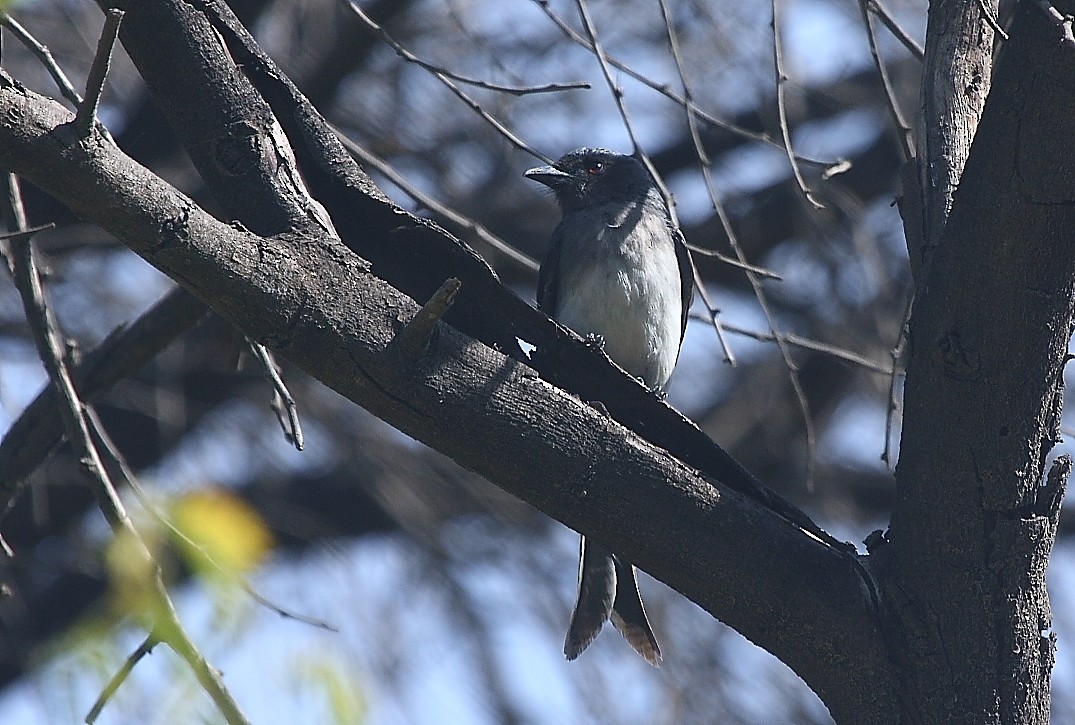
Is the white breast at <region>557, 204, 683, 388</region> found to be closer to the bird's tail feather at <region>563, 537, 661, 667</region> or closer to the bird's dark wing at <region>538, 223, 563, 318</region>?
the bird's dark wing at <region>538, 223, 563, 318</region>

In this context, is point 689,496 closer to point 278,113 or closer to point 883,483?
point 278,113

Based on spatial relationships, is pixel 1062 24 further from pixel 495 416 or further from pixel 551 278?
pixel 551 278

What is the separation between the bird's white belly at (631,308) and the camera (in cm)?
525

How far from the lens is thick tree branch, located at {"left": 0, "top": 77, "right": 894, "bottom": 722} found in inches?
99.0

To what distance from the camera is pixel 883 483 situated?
732 centimetres

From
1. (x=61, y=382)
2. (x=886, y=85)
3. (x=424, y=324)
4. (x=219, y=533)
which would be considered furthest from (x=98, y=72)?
(x=886, y=85)

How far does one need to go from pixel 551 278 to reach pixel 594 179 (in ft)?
2.45

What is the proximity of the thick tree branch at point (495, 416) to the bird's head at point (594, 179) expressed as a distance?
9.36 feet

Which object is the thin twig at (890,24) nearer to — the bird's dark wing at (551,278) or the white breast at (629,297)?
the white breast at (629,297)

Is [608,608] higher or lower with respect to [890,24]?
lower

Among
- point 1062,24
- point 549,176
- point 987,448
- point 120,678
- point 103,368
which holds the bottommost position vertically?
point 120,678

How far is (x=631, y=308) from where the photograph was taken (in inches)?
207

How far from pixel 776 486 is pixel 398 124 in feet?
9.55

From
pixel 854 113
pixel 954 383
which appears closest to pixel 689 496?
pixel 954 383
